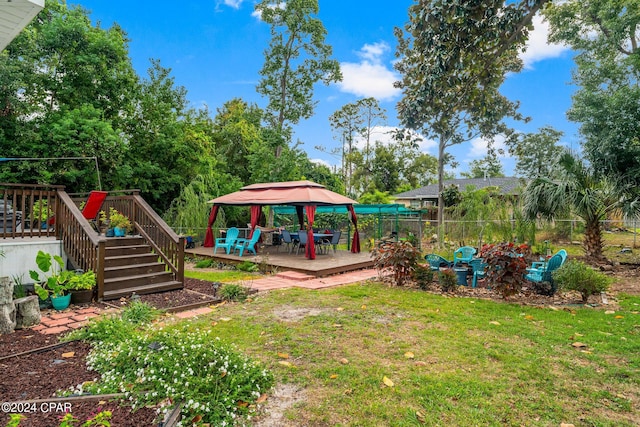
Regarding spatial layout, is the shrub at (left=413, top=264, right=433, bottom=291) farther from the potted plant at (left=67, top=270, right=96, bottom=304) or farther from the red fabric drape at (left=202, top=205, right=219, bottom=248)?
the red fabric drape at (left=202, top=205, right=219, bottom=248)

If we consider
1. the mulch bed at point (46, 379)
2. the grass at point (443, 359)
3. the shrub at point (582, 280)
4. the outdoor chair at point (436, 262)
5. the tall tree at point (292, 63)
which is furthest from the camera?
the tall tree at point (292, 63)

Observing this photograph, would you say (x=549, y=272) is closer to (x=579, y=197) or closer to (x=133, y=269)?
(x=579, y=197)

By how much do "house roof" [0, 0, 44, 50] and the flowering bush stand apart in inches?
179

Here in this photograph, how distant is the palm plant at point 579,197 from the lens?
33.2ft

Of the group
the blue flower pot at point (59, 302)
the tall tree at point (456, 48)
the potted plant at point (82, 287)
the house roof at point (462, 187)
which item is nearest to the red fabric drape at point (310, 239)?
the tall tree at point (456, 48)

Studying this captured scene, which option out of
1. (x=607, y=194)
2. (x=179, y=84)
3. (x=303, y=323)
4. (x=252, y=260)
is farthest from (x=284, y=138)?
(x=303, y=323)

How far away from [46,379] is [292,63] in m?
18.7

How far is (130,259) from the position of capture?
7.29 meters

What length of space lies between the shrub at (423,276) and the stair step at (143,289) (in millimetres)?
4680

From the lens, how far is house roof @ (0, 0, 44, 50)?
477 centimetres

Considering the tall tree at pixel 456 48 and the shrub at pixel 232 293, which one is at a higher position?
the tall tree at pixel 456 48

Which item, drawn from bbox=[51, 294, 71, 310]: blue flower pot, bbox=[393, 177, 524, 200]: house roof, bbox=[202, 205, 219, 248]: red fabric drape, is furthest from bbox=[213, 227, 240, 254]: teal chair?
bbox=[393, 177, 524, 200]: house roof

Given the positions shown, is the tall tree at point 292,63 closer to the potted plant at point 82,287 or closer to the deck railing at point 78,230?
the deck railing at point 78,230

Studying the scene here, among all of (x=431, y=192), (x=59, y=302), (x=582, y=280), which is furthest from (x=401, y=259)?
(x=431, y=192)
